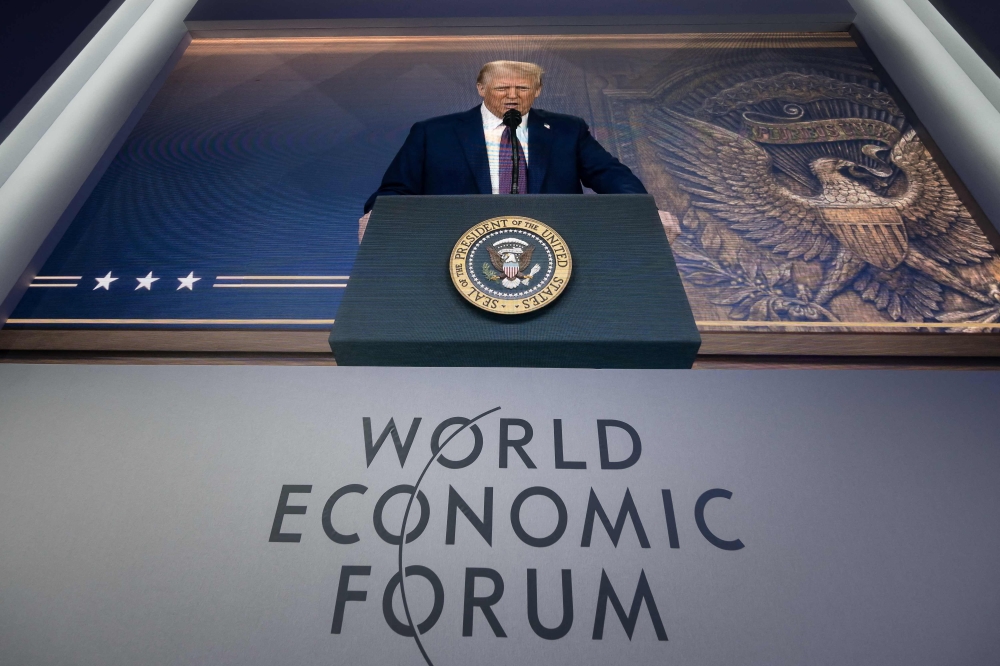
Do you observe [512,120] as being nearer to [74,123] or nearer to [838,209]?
[838,209]

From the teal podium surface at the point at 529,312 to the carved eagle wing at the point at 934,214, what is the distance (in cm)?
133

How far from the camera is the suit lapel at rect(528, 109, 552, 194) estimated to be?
2.15 m

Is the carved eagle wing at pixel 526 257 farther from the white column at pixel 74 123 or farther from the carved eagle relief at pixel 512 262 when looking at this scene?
the white column at pixel 74 123

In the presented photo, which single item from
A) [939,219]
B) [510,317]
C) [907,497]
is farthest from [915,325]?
[510,317]

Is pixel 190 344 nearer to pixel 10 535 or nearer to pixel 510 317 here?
pixel 10 535

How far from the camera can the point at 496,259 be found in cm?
157

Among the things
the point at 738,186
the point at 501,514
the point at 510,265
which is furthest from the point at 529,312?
the point at 738,186

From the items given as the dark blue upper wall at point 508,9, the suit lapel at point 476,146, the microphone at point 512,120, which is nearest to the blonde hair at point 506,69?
the suit lapel at point 476,146

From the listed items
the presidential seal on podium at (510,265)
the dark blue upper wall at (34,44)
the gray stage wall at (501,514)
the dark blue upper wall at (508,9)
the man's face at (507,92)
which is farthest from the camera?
the dark blue upper wall at (508,9)

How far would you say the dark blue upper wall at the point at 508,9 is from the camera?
323cm

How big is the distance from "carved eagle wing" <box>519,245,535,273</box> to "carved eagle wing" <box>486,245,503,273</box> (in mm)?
49

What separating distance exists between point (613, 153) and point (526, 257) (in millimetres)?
1230

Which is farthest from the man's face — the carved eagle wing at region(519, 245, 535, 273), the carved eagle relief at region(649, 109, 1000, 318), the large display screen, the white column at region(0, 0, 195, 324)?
the white column at region(0, 0, 195, 324)

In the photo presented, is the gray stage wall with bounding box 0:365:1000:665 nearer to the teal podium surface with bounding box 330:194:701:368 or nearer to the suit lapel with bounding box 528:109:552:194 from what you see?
the teal podium surface with bounding box 330:194:701:368
